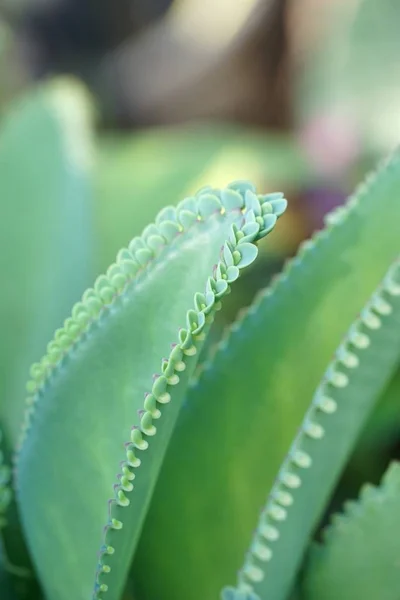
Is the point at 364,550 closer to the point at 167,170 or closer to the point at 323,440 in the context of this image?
the point at 323,440

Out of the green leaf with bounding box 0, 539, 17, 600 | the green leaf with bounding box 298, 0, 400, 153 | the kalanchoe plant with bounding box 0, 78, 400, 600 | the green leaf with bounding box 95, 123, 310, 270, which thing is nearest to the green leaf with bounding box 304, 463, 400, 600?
the kalanchoe plant with bounding box 0, 78, 400, 600

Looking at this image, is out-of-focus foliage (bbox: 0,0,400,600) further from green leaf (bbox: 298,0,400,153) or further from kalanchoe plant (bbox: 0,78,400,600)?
green leaf (bbox: 298,0,400,153)

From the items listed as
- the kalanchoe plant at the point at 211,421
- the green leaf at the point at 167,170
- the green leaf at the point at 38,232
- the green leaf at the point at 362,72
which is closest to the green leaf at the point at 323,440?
the kalanchoe plant at the point at 211,421

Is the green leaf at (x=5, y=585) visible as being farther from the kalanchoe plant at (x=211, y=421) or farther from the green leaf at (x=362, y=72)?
the green leaf at (x=362, y=72)

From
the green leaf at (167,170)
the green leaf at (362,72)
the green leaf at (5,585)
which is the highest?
the green leaf at (362,72)

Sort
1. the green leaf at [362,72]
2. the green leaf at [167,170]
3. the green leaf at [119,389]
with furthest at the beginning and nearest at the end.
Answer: the green leaf at [362,72], the green leaf at [167,170], the green leaf at [119,389]

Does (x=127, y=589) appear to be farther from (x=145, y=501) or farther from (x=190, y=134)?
(x=190, y=134)
